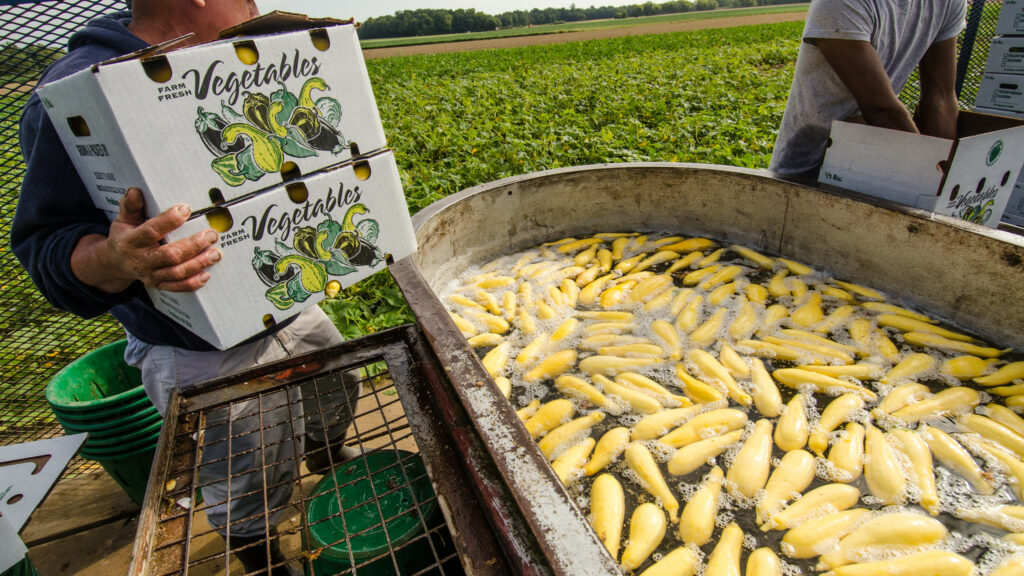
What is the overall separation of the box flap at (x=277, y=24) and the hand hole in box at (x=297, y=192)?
1.21ft

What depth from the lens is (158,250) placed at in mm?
1133

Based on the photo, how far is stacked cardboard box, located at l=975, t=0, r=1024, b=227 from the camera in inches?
133

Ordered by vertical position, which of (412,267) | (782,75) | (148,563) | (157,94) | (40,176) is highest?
(157,94)

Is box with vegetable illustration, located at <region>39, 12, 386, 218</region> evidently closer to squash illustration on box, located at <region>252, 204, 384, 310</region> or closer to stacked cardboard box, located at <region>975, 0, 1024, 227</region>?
squash illustration on box, located at <region>252, 204, 384, 310</region>

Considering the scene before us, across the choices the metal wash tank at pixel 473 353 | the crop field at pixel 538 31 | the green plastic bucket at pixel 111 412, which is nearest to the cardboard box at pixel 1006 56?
the metal wash tank at pixel 473 353

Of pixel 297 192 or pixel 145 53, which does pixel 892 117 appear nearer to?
pixel 297 192

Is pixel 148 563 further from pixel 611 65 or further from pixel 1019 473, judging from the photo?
pixel 611 65

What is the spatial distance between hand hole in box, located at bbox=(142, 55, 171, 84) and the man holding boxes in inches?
7.3

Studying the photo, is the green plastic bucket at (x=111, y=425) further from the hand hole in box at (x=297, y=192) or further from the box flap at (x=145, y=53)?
the box flap at (x=145, y=53)

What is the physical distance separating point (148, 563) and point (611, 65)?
18211mm

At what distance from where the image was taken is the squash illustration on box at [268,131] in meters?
1.19

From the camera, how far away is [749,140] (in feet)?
21.1

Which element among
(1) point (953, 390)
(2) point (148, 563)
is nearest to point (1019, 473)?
(1) point (953, 390)

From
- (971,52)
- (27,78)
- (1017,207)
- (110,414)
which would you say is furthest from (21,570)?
(971,52)
